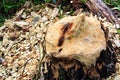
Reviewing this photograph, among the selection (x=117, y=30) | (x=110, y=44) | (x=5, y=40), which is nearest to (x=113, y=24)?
(x=117, y=30)

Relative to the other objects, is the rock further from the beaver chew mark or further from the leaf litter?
the leaf litter

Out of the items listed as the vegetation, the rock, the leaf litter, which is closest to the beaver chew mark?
the rock

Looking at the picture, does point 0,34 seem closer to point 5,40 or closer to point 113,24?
point 5,40

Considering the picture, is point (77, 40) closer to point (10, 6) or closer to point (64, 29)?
point (64, 29)

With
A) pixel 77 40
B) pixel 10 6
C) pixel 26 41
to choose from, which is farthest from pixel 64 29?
pixel 10 6

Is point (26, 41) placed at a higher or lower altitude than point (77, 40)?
lower

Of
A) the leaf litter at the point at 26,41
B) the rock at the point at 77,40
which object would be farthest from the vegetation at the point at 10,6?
the rock at the point at 77,40

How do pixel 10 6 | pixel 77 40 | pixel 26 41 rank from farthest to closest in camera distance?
1. pixel 10 6
2. pixel 26 41
3. pixel 77 40

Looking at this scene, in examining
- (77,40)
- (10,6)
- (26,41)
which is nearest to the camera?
(77,40)
